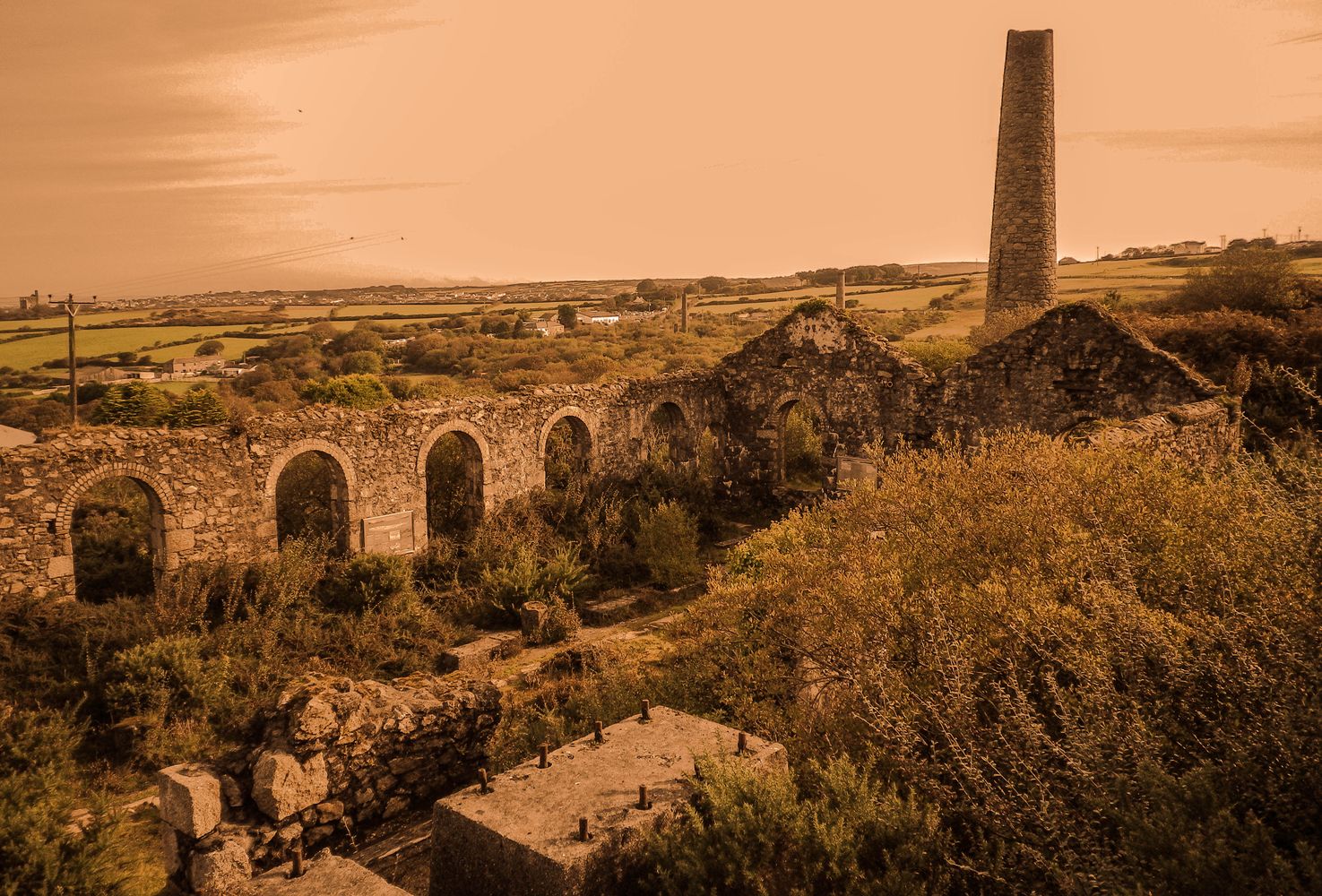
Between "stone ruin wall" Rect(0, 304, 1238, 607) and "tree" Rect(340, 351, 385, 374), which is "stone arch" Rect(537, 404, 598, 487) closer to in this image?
"stone ruin wall" Rect(0, 304, 1238, 607)

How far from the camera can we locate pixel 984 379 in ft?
50.6

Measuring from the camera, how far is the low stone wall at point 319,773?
19.4 feet

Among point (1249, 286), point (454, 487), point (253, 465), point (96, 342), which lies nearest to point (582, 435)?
point (454, 487)

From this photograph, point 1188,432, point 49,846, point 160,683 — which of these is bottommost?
point 160,683

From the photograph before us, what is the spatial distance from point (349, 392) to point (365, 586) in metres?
9.62

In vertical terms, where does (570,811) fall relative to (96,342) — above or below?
below

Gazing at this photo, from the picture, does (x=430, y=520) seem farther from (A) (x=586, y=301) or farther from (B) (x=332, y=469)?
(A) (x=586, y=301)

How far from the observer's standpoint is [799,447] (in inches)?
781

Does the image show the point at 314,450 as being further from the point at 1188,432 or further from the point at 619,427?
the point at 1188,432

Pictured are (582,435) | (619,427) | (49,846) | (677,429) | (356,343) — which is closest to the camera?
(49,846)

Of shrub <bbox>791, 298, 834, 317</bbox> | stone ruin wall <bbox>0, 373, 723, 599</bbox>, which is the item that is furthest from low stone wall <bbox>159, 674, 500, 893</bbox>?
shrub <bbox>791, 298, 834, 317</bbox>

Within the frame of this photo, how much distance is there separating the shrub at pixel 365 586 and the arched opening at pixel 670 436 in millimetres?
6360

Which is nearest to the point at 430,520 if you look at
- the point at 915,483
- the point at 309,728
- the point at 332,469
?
the point at 332,469

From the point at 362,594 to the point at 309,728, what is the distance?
5322 millimetres
